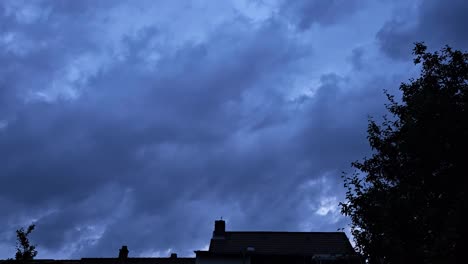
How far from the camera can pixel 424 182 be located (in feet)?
69.4

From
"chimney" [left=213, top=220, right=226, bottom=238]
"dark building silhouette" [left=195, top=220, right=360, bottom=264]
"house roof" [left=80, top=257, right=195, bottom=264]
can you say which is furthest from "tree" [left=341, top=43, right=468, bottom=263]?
"house roof" [left=80, top=257, right=195, bottom=264]

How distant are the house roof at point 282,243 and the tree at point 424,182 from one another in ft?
83.7

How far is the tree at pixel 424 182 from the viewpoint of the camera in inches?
741

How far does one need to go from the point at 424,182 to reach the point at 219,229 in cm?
3493

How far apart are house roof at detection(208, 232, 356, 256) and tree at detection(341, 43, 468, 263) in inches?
1005

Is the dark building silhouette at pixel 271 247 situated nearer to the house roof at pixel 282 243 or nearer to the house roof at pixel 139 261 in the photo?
the house roof at pixel 282 243

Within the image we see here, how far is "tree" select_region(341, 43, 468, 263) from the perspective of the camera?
1881 centimetres

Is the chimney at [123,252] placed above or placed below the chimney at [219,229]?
below

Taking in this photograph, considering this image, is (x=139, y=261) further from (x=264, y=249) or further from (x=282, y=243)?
(x=282, y=243)

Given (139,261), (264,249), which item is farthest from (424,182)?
(139,261)

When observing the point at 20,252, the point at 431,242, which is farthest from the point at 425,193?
the point at 20,252

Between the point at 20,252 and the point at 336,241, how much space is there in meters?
35.8

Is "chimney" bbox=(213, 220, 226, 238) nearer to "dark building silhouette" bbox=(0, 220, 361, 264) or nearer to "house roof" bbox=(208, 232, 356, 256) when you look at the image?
"dark building silhouette" bbox=(0, 220, 361, 264)

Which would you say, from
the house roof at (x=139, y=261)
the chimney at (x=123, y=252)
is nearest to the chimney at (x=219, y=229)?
the house roof at (x=139, y=261)
